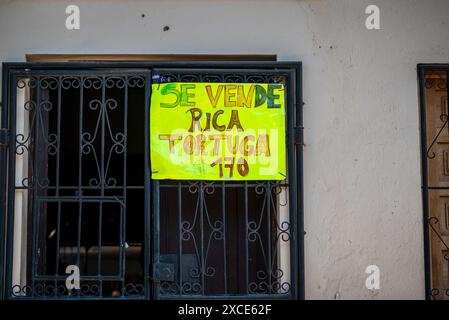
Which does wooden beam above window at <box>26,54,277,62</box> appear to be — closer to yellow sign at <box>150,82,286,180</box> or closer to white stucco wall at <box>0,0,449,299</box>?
white stucco wall at <box>0,0,449,299</box>

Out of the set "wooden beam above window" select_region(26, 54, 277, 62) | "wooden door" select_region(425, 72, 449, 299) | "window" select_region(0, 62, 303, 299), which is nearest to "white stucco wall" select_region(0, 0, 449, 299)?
"wooden beam above window" select_region(26, 54, 277, 62)

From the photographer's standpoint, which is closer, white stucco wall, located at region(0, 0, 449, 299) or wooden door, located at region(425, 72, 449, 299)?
white stucco wall, located at region(0, 0, 449, 299)

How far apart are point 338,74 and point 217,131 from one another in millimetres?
1170

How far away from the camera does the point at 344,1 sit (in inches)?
200

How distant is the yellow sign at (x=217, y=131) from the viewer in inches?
190

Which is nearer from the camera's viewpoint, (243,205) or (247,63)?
(247,63)

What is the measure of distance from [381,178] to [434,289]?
1.10 metres

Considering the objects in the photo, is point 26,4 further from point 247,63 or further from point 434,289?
point 434,289

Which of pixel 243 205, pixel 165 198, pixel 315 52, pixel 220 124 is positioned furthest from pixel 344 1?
pixel 165 198

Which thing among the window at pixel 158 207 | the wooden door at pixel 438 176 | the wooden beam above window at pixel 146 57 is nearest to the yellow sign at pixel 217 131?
the window at pixel 158 207

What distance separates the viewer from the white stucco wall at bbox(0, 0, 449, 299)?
488 cm

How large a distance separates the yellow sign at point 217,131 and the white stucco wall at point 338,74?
0.32 metres

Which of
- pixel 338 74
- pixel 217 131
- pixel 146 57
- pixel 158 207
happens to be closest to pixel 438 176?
pixel 338 74

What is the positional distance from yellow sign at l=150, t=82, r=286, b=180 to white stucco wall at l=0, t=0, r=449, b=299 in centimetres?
32
